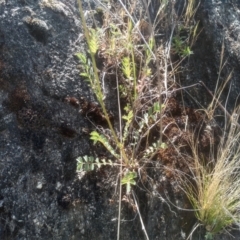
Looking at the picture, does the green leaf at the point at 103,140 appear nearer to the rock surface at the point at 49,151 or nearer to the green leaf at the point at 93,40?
the rock surface at the point at 49,151

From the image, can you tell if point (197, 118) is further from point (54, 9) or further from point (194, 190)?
point (54, 9)

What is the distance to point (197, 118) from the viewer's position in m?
2.27

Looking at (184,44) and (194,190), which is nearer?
(194,190)

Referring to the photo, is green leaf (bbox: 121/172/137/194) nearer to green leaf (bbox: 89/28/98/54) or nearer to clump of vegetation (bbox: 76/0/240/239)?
clump of vegetation (bbox: 76/0/240/239)

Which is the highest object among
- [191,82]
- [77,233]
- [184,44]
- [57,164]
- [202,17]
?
[202,17]

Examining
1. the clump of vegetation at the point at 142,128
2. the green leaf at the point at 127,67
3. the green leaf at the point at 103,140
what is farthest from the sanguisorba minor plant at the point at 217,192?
the green leaf at the point at 127,67

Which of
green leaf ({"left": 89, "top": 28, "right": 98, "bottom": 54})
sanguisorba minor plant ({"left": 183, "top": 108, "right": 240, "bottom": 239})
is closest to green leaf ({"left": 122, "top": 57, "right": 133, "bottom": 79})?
green leaf ({"left": 89, "top": 28, "right": 98, "bottom": 54})

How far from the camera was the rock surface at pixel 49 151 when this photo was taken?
181 centimetres

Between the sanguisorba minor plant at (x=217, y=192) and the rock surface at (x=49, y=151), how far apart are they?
0.09 metres

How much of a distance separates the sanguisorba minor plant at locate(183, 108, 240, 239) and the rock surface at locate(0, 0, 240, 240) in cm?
9

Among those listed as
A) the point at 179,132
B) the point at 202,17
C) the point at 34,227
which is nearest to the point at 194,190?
the point at 179,132

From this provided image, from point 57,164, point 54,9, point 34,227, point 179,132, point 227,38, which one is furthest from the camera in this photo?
point 227,38

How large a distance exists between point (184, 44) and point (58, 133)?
39.6 inches

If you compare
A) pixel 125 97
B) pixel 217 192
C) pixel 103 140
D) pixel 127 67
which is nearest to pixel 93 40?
pixel 127 67
